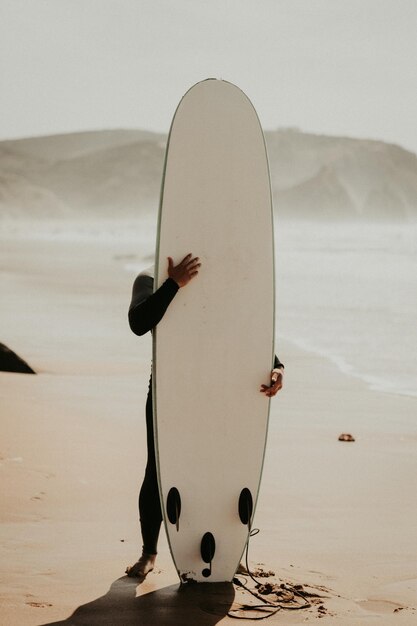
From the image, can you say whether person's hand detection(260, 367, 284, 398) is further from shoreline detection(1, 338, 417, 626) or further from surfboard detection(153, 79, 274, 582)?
shoreline detection(1, 338, 417, 626)

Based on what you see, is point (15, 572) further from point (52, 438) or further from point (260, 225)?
point (52, 438)

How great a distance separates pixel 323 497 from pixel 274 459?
0.73 meters

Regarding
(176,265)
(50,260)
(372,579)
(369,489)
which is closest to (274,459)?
(369,489)

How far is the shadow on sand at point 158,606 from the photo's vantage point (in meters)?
2.99

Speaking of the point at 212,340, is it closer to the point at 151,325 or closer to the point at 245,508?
the point at 151,325

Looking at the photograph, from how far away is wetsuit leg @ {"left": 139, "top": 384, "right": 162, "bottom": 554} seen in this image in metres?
3.44

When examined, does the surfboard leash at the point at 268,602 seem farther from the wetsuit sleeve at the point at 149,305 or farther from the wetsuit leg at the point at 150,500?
the wetsuit sleeve at the point at 149,305

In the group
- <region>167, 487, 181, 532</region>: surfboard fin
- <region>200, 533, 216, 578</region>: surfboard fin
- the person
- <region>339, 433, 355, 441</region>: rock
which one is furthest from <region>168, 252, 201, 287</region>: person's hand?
<region>339, 433, 355, 441</region>: rock

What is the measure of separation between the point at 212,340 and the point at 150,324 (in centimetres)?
30

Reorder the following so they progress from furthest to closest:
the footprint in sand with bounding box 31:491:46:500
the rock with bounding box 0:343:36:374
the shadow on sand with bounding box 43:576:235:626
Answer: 1. the rock with bounding box 0:343:36:374
2. the footprint in sand with bounding box 31:491:46:500
3. the shadow on sand with bounding box 43:576:235:626

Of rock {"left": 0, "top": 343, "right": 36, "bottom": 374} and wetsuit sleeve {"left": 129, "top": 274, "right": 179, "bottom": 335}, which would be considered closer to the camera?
wetsuit sleeve {"left": 129, "top": 274, "right": 179, "bottom": 335}

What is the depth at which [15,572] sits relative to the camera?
338 centimetres

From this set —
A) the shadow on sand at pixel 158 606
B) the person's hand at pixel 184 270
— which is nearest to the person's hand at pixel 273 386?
the person's hand at pixel 184 270

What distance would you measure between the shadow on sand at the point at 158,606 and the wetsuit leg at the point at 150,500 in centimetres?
17
